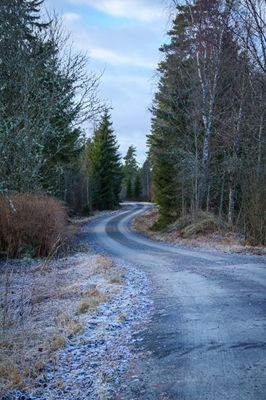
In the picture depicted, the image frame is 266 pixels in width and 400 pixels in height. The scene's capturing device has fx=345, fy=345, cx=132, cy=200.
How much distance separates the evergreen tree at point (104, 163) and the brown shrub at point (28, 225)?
3111 cm

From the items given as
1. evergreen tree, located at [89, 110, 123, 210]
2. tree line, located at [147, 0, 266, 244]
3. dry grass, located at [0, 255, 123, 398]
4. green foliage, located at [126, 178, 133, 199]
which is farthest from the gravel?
green foliage, located at [126, 178, 133, 199]

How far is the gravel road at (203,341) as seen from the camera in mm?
3246

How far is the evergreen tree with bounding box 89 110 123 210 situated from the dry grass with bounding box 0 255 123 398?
1447 inches

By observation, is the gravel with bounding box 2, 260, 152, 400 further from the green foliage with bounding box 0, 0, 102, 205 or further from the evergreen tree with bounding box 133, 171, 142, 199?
the evergreen tree with bounding box 133, 171, 142, 199

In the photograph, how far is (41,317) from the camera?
564 cm

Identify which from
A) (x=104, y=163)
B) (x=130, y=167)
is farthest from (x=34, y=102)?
(x=130, y=167)

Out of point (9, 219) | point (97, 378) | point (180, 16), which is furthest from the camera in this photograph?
point (180, 16)

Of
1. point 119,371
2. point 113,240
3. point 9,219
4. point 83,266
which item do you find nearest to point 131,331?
point 119,371

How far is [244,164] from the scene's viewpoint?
16.7 metres

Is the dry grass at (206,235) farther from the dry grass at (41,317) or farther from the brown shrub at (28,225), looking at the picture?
the brown shrub at (28,225)

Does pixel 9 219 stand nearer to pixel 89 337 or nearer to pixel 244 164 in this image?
pixel 89 337

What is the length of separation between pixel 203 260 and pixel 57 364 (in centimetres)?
784

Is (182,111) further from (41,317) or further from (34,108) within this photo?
(41,317)

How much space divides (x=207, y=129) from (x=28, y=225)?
1023cm
